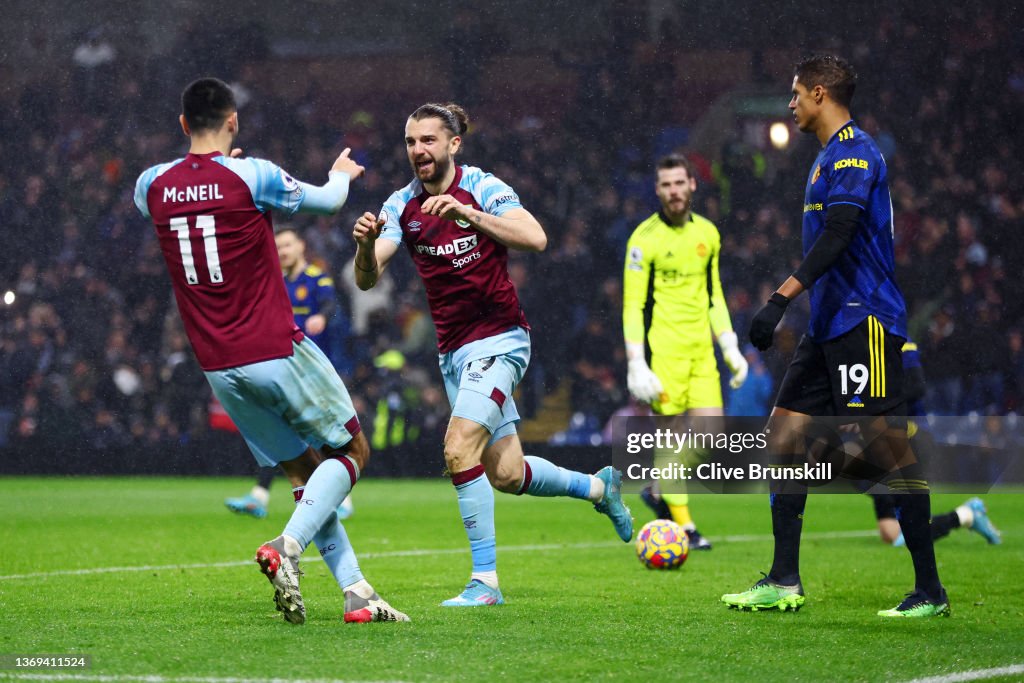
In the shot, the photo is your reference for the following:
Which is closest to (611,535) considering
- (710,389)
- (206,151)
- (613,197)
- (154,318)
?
(710,389)

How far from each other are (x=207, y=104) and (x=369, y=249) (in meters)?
0.93

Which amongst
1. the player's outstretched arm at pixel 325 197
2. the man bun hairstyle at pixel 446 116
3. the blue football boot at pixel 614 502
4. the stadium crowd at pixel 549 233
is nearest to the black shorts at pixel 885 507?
the blue football boot at pixel 614 502

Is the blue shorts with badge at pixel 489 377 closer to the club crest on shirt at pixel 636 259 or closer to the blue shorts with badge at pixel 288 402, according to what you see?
the blue shorts with badge at pixel 288 402

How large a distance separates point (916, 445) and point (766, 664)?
75.7 inches

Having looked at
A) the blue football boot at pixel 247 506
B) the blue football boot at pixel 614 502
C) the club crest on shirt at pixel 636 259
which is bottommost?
the blue football boot at pixel 247 506

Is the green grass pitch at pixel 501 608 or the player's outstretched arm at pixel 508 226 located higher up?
the player's outstretched arm at pixel 508 226

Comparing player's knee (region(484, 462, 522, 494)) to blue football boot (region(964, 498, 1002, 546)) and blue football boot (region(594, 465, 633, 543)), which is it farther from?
blue football boot (region(964, 498, 1002, 546))

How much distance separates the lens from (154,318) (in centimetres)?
1680

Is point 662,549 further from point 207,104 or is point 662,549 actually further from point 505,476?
point 207,104

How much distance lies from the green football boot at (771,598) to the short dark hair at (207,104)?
2837 mm

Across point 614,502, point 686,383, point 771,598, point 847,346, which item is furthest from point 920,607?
point 686,383

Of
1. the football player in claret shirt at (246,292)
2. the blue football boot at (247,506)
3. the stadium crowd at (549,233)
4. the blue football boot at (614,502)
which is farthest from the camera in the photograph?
the stadium crowd at (549,233)

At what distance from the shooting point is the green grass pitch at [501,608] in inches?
167

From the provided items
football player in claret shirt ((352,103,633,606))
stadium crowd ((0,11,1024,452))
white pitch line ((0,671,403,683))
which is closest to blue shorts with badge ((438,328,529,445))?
football player in claret shirt ((352,103,633,606))
